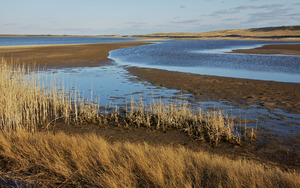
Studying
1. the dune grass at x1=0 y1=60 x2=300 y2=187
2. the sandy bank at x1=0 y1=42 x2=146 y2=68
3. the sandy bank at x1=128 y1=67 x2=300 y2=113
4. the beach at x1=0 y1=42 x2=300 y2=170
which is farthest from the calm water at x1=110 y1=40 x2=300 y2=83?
the dune grass at x1=0 y1=60 x2=300 y2=187

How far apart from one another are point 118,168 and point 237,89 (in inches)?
390

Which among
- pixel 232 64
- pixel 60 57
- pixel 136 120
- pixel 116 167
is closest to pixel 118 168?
pixel 116 167

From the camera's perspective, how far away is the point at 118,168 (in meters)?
3.93

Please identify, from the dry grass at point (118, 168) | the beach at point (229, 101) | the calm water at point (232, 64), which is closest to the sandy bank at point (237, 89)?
the beach at point (229, 101)

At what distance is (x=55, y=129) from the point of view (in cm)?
734

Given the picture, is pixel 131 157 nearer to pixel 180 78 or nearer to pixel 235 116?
pixel 235 116

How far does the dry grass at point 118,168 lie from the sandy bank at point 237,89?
6216 mm

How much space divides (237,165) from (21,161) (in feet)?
12.5

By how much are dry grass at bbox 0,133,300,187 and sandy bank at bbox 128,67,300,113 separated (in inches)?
245

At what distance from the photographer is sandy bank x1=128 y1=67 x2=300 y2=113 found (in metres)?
10.0

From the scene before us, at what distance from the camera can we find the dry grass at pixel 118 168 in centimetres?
357

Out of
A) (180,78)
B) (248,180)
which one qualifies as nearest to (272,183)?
(248,180)

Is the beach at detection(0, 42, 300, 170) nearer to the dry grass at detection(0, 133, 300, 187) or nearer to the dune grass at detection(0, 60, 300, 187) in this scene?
the dune grass at detection(0, 60, 300, 187)

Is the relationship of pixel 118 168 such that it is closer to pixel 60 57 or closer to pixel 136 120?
pixel 136 120
